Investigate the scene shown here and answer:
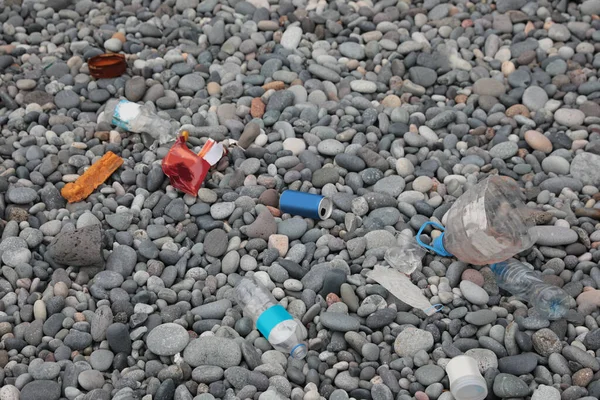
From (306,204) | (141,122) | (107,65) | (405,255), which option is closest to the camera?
(405,255)

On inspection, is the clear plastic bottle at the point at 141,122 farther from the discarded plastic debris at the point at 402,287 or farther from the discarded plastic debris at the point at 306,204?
the discarded plastic debris at the point at 402,287

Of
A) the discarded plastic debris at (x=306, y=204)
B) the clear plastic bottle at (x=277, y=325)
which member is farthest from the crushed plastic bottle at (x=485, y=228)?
the clear plastic bottle at (x=277, y=325)

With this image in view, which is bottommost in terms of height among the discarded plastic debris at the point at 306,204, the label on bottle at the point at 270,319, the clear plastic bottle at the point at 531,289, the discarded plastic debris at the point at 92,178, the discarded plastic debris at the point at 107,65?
the discarded plastic debris at the point at 92,178

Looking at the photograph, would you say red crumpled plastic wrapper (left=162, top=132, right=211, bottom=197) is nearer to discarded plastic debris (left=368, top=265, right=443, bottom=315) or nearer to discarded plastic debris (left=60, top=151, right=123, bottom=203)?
discarded plastic debris (left=60, top=151, right=123, bottom=203)

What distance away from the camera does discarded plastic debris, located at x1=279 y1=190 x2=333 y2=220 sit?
3.95 meters

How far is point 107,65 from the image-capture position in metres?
4.96

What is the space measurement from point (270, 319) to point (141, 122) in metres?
1.85

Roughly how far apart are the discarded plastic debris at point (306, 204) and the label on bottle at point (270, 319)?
75 centimetres

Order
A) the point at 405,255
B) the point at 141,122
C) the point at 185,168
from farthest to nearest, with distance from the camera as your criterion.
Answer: the point at 141,122
the point at 185,168
the point at 405,255

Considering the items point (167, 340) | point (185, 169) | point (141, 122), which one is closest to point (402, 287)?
point (167, 340)

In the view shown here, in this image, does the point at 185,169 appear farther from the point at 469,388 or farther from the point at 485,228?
the point at 469,388

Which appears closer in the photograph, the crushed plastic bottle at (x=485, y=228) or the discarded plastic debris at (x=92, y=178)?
the crushed plastic bottle at (x=485, y=228)

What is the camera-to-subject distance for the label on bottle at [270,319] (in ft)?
10.9

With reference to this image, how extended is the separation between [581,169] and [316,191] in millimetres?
1653
